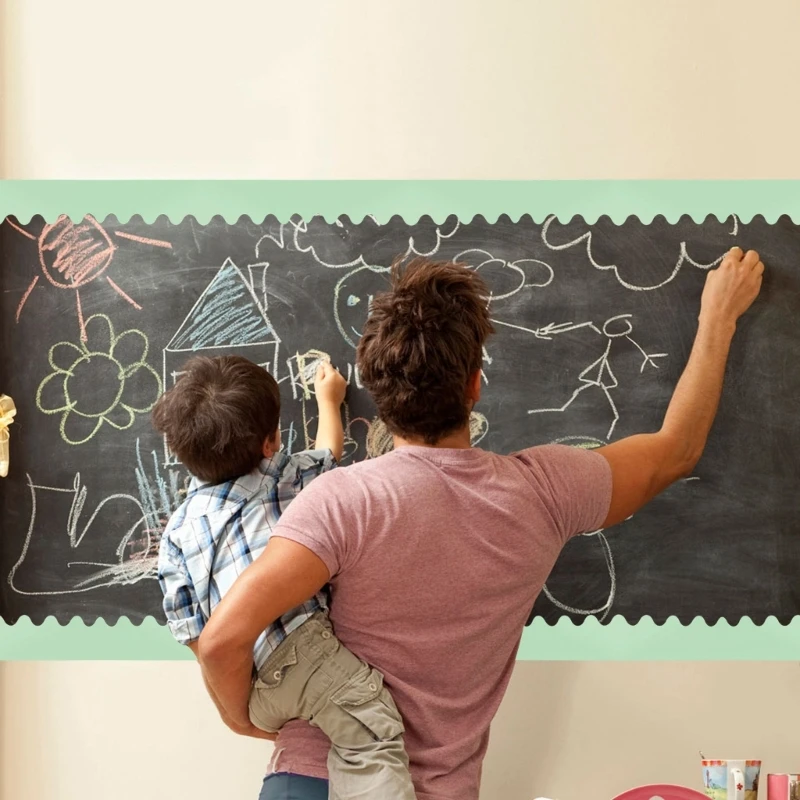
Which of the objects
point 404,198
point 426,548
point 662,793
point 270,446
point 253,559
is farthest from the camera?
point 404,198

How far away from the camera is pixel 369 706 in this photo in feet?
4.10

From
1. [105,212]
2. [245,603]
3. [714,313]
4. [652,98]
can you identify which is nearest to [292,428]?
[105,212]

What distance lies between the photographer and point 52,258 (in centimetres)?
197

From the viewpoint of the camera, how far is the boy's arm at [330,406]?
1847 millimetres

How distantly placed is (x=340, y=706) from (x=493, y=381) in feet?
2.80

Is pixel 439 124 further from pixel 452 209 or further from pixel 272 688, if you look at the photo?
pixel 272 688

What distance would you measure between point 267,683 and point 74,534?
81cm

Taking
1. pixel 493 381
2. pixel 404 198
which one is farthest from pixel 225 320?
pixel 493 381

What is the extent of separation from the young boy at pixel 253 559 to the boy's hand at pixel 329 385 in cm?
22

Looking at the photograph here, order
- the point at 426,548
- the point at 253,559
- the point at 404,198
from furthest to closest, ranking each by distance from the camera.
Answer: the point at 404,198, the point at 253,559, the point at 426,548

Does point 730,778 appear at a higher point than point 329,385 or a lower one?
lower

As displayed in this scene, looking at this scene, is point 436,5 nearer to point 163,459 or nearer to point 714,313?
point 714,313

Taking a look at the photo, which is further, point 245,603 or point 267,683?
point 267,683

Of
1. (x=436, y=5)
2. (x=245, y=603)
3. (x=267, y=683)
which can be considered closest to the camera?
(x=245, y=603)
